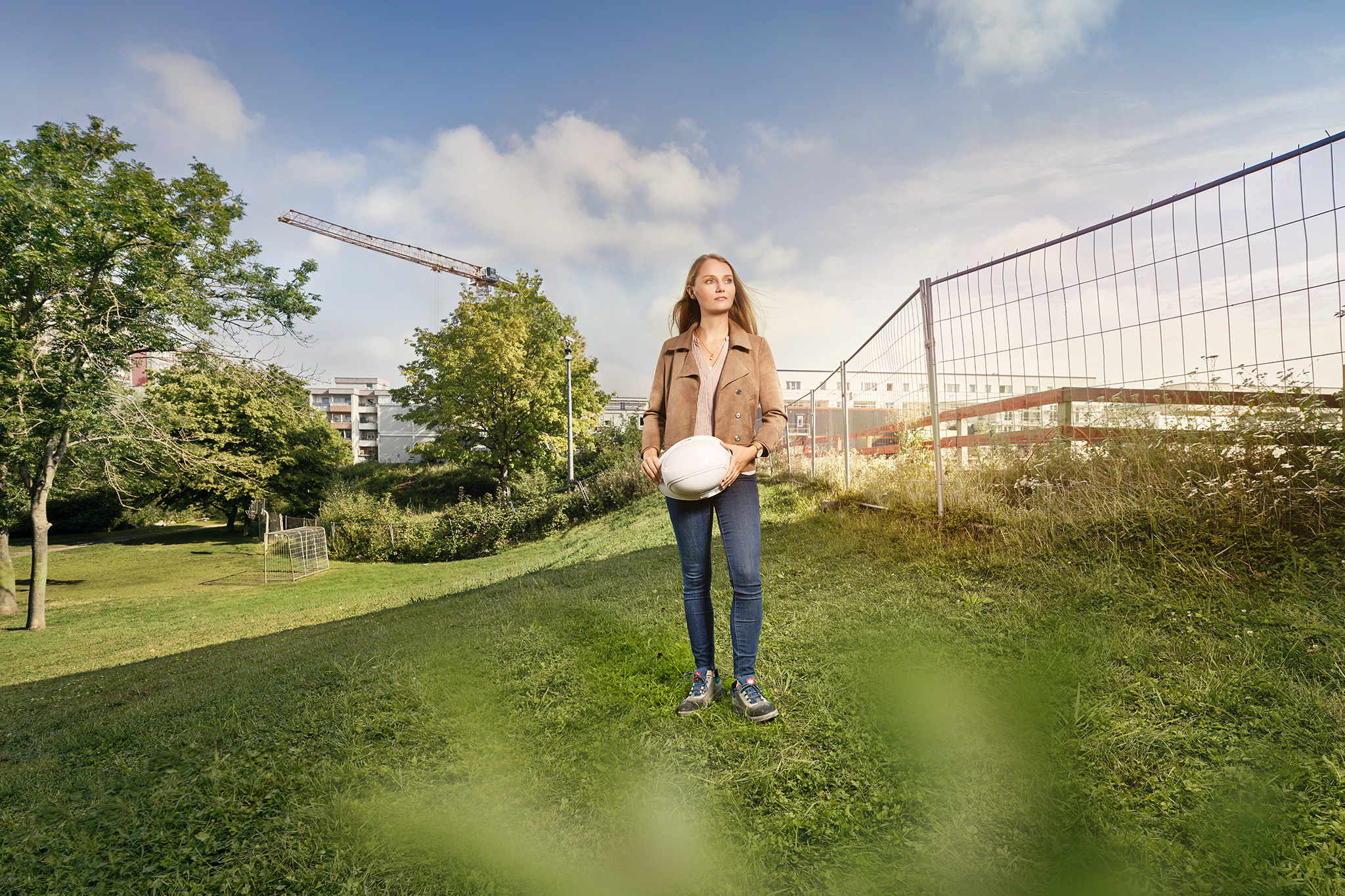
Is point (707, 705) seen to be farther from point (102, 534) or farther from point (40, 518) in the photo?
point (102, 534)

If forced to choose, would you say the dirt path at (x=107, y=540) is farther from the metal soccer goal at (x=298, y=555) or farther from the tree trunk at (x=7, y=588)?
the metal soccer goal at (x=298, y=555)

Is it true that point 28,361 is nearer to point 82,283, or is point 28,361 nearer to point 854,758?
point 82,283

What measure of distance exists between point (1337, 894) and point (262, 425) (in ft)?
118

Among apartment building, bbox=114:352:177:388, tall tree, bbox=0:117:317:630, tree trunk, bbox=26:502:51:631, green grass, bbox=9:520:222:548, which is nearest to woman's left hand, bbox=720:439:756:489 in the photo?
tall tree, bbox=0:117:317:630

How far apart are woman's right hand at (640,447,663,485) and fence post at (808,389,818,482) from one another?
8.85m

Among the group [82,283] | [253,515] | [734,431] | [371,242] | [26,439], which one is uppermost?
[371,242]

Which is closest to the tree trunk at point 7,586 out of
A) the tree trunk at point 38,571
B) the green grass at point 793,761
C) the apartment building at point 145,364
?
the tree trunk at point 38,571

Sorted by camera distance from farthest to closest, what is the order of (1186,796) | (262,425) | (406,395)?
(262,425)
(406,395)
(1186,796)

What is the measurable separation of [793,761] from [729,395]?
1.55 meters

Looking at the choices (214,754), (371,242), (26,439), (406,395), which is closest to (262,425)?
(406,395)

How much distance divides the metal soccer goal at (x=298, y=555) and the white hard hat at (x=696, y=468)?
65.9ft

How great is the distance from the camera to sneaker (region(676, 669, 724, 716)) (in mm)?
2791

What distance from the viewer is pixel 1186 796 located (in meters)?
1.98

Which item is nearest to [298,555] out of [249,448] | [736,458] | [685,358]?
[249,448]
